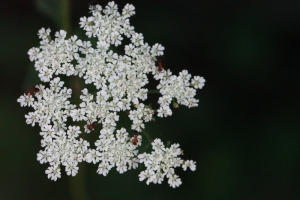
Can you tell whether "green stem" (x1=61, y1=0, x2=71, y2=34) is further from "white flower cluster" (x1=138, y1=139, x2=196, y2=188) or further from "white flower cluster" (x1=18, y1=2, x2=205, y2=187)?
"white flower cluster" (x1=138, y1=139, x2=196, y2=188)

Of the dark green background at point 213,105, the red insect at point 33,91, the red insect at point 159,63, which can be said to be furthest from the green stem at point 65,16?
the red insect at point 159,63

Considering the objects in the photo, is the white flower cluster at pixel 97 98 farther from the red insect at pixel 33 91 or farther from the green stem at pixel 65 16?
Answer: the green stem at pixel 65 16

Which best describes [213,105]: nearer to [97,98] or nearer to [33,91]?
[97,98]

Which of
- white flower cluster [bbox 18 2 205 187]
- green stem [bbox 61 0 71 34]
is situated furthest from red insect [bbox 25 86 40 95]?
green stem [bbox 61 0 71 34]

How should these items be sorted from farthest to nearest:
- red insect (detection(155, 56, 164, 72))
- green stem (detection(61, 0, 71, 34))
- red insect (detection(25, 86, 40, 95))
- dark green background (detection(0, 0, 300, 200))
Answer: dark green background (detection(0, 0, 300, 200)) → green stem (detection(61, 0, 71, 34)) → red insect (detection(155, 56, 164, 72)) → red insect (detection(25, 86, 40, 95))

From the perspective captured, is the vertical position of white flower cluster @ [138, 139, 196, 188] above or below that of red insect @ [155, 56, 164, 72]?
below

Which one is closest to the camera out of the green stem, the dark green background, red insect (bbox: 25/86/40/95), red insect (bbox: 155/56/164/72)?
red insect (bbox: 25/86/40/95)

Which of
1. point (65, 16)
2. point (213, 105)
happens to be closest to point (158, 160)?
point (213, 105)
